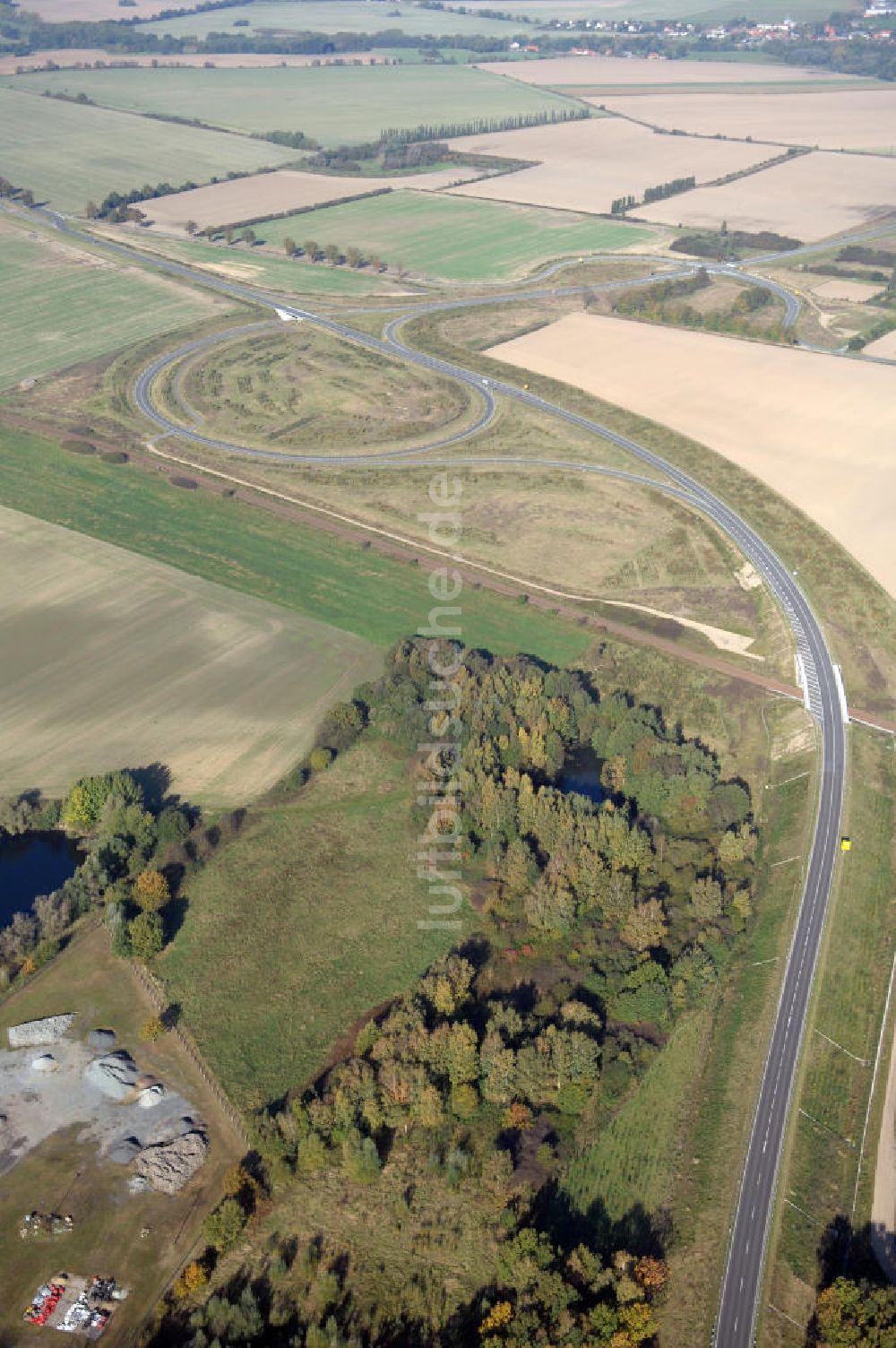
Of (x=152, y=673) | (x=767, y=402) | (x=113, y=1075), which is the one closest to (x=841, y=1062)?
(x=113, y=1075)

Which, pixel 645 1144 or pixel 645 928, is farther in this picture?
pixel 645 928

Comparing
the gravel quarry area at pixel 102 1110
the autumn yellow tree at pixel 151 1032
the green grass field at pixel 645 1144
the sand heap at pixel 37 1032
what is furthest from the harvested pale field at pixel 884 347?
the sand heap at pixel 37 1032

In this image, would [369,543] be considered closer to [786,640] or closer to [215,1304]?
[786,640]

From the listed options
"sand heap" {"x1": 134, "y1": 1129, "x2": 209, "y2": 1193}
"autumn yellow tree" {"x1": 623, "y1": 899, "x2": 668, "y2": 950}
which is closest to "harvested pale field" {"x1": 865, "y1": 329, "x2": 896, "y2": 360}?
"autumn yellow tree" {"x1": 623, "y1": 899, "x2": 668, "y2": 950}

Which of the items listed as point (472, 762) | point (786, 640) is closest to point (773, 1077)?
point (472, 762)

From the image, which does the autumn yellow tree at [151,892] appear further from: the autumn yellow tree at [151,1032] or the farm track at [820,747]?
the farm track at [820,747]

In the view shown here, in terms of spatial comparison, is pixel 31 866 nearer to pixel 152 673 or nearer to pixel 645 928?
pixel 152 673

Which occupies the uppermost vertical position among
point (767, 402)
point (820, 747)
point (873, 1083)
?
point (767, 402)
